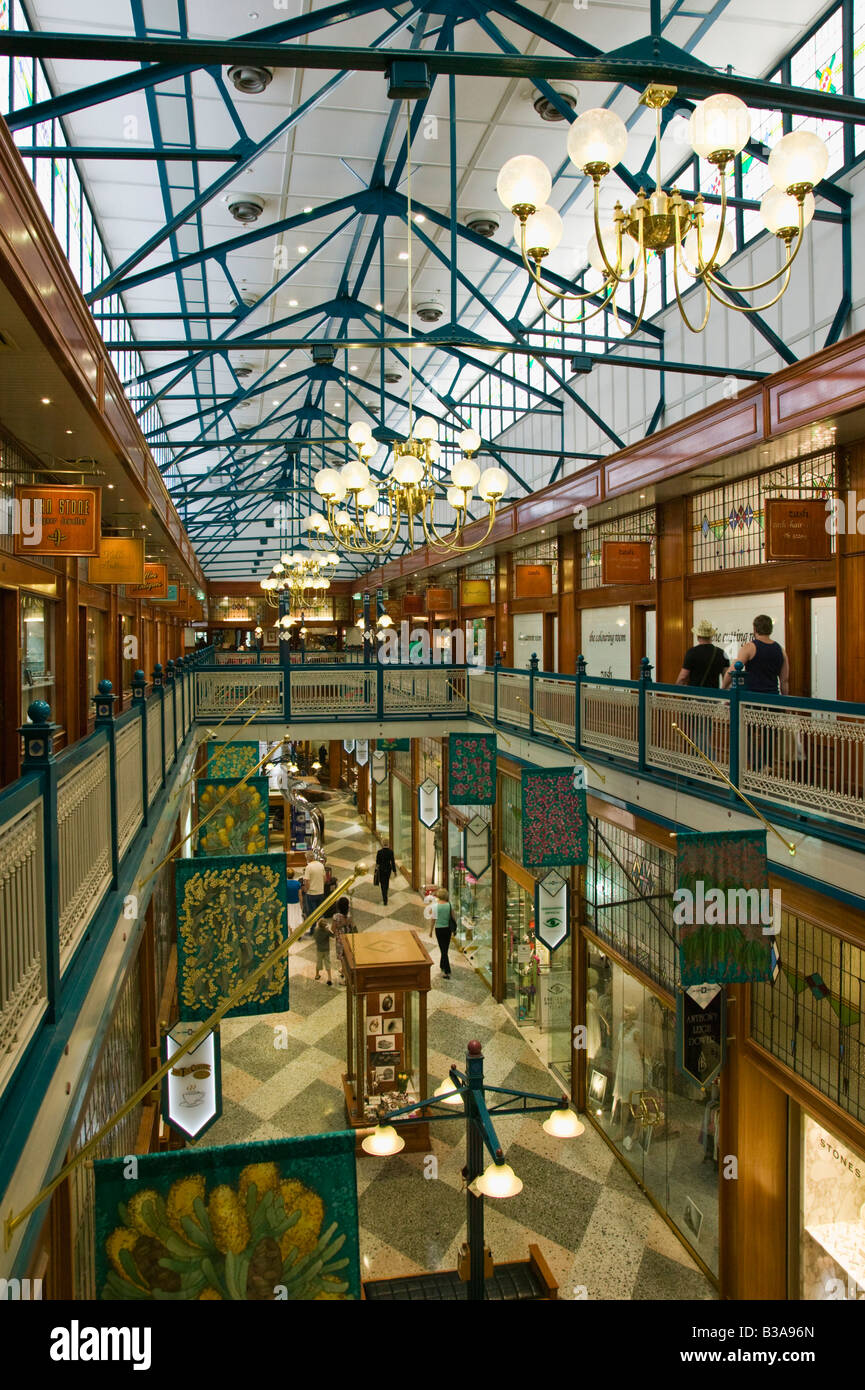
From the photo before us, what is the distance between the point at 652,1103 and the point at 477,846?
24.4 feet

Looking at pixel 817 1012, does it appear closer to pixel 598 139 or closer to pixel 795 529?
pixel 795 529

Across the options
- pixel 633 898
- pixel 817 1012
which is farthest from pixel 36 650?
pixel 817 1012

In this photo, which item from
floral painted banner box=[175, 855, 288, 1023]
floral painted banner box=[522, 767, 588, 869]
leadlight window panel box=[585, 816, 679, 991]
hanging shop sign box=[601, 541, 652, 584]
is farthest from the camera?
hanging shop sign box=[601, 541, 652, 584]

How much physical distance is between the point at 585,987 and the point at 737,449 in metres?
7.46

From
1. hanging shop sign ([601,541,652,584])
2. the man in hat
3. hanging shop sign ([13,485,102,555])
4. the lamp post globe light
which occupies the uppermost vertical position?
hanging shop sign ([601,541,652,584])

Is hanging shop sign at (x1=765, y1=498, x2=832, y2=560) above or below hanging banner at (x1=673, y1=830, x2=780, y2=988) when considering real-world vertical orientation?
above

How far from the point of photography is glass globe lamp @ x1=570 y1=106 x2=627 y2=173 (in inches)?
168

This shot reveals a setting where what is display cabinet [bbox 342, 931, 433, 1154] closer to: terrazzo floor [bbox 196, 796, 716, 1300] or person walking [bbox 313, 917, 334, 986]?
terrazzo floor [bbox 196, 796, 716, 1300]

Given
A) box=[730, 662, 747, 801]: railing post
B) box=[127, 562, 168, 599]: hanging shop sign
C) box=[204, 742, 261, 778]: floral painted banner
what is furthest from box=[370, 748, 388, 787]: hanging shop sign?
box=[730, 662, 747, 801]: railing post

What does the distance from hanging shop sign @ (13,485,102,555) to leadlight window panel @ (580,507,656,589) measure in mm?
8199

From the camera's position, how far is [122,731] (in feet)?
17.3

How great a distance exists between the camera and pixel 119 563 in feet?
28.2
